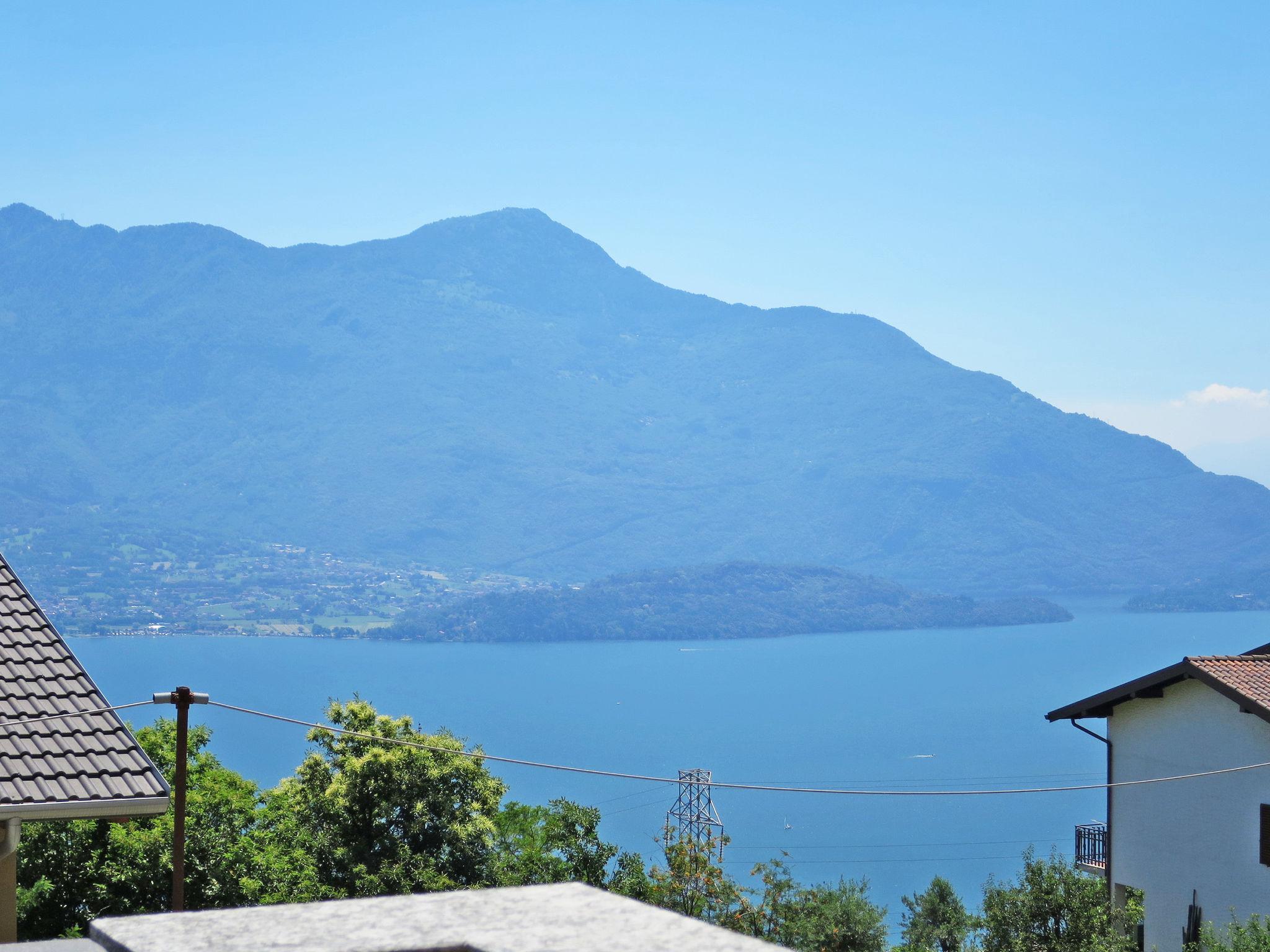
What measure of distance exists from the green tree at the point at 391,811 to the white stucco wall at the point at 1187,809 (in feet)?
34.0

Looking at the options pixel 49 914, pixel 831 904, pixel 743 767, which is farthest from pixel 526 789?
pixel 49 914

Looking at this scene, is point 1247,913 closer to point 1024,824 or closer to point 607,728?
point 1024,824

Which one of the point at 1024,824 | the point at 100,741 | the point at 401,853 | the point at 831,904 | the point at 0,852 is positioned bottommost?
the point at 1024,824

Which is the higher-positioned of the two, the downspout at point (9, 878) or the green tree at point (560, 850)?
the downspout at point (9, 878)

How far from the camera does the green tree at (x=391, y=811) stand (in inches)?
806

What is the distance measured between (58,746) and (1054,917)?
51.6 feet

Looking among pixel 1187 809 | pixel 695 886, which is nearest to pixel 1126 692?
pixel 1187 809

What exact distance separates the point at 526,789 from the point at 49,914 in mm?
114269

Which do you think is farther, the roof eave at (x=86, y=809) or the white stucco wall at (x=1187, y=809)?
→ the white stucco wall at (x=1187, y=809)

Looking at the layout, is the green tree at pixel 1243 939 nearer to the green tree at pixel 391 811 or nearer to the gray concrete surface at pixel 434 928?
the green tree at pixel 391 811

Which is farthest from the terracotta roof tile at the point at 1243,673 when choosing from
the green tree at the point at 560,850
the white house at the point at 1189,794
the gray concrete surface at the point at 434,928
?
the gray concrete surface at the point at 434,928

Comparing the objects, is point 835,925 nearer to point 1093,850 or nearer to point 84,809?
point 1093,850

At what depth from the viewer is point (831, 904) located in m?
Answer: 26.7

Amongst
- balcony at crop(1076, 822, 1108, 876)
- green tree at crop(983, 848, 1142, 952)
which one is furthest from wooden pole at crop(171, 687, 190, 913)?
balcony at crop(1076, 822, 1108, 876)
